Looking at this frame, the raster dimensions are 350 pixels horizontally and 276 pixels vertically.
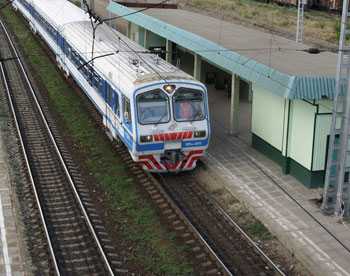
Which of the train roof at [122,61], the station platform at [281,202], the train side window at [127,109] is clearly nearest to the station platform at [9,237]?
the train side window at [127,109]

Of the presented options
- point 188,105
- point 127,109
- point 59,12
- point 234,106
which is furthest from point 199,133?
point 59,12

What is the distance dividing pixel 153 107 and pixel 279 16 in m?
39.8

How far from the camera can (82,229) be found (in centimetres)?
1205

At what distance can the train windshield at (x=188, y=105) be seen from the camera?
45.8 feet

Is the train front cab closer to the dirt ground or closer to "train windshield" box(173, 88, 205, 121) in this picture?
"train windshield" box(173, 88, 205, 121)

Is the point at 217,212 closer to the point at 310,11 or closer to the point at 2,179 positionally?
the point at 2,179

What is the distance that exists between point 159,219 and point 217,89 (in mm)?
12922

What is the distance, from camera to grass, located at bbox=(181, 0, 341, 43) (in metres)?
41.9

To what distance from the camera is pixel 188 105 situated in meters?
14.1

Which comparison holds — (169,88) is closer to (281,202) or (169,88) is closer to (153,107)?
(153,107)

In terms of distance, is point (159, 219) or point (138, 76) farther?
point (138, 76)

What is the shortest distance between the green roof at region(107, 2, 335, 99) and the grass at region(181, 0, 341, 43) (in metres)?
21.8

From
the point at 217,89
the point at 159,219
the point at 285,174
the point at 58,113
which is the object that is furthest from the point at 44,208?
the point at 217,89

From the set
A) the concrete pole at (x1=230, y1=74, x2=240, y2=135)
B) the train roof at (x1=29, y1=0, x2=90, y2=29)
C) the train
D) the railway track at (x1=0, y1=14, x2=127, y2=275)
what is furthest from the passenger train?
the train
